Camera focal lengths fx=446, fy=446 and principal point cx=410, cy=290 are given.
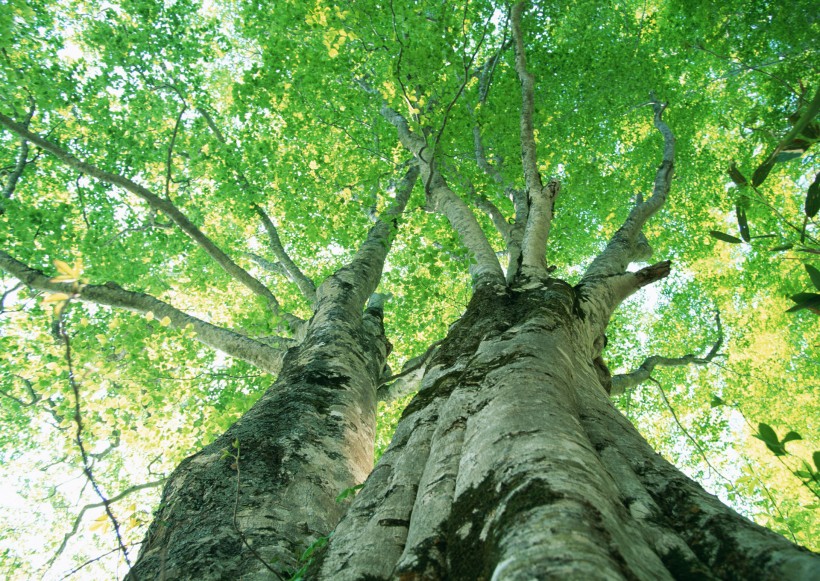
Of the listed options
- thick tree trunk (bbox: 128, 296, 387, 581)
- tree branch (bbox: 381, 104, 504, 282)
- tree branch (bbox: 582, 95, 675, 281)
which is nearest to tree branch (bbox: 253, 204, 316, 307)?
tree branch (bbox: 381, 104, 504, 282)

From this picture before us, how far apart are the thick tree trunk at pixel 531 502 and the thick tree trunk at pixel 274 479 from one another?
51cm

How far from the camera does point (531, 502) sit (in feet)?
4.45

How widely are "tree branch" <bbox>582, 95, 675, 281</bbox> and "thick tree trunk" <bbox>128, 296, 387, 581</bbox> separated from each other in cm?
255

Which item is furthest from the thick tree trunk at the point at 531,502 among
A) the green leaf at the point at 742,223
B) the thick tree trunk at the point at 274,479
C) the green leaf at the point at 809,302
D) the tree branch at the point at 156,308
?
the tree branch at the point at 156,308

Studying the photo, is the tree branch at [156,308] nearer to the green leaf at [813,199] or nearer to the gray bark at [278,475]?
the gray bark at [278,475]

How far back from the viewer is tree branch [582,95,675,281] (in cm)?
451

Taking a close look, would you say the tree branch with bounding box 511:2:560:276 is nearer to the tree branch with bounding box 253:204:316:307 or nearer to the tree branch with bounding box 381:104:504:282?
the tree branch with bounding box 381:104:504:282

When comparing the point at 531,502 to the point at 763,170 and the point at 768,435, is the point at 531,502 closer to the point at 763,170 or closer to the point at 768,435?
the point at 768,435

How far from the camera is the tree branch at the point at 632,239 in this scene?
4506 mm

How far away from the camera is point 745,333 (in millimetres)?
11656

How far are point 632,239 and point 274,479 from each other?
4.54 meters

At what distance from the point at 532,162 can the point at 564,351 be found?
2.60 m

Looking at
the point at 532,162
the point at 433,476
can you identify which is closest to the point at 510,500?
the point at 433,476

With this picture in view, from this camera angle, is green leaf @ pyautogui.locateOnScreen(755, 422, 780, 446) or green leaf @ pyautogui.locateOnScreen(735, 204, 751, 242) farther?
green leaf @ pyautogui.locateOnScreen(735, 204, 751, 242)
